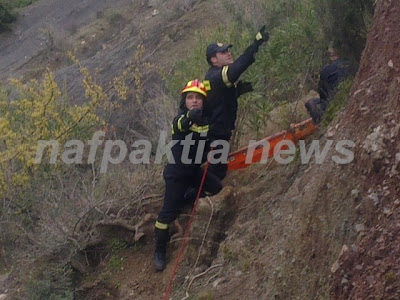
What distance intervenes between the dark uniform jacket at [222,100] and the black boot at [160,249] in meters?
1.12

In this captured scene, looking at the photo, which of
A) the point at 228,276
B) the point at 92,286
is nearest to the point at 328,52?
the point at 228,276

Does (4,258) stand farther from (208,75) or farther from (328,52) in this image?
(328,52)

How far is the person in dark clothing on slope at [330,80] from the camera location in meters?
6.38

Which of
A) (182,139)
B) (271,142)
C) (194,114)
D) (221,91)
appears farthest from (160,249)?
(221,91)

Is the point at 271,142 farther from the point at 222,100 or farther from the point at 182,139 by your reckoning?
the point at 182,139

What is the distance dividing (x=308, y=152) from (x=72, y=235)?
272 cm

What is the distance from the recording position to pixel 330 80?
6.54 metres

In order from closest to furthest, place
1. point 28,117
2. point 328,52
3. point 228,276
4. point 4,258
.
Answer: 1. point 228,276
2. point 328,52
3. point 4,258
4. point 28,117

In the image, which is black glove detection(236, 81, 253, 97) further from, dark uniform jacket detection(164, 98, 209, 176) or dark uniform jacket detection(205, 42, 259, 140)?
A: dark uniform jacket detection(164, 98, 209, 176)

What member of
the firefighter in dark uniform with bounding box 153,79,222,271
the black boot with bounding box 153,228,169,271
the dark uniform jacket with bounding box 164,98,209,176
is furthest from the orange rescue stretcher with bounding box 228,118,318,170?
the black boot with bounding box 153,228,169,271

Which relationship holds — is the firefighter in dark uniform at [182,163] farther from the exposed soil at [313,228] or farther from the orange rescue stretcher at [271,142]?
the orange rescue stretcher at [271,142]

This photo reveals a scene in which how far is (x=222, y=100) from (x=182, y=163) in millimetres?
881

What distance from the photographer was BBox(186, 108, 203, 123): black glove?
5.76 m

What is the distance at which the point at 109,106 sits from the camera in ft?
42.2
